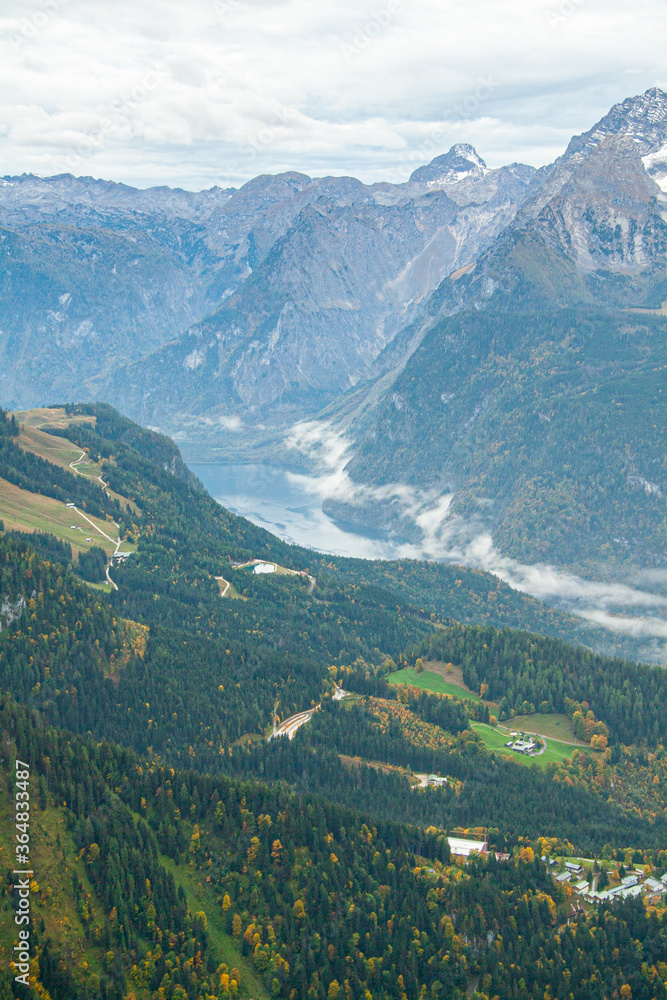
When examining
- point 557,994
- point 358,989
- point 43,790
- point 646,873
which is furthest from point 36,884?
point 646,873

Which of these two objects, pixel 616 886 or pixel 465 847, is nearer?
pixel 616 886

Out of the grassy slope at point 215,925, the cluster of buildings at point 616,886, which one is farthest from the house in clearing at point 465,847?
the grassy slope at point 215,925

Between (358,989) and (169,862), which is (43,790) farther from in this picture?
(358,989)

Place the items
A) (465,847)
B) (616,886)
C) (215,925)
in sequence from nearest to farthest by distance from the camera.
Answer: (215,925)
(616,886)
(465,847)

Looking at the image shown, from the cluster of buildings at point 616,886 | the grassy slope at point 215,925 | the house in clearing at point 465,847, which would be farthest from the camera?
the house in clearing at point 465,847

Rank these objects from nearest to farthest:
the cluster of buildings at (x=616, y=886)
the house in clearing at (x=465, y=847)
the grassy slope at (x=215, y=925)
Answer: the grassy slope at (x=215, y=925)
the cluster of buildings at (x=616, y=886)
the house in clearing at (x=465, y=847)

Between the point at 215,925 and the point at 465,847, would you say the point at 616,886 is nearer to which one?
the point at 465,847

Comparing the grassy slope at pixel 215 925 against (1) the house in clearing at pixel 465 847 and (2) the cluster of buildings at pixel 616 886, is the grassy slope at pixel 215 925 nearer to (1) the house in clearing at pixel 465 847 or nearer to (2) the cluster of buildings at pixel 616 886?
(1) the house in clearing at pixel 465 847

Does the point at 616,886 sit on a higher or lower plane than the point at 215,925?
lower

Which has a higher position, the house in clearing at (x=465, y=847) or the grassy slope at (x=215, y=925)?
the grassy slope at (x=215, y=925)

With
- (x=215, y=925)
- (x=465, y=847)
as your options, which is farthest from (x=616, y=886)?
(x=215, y=925)

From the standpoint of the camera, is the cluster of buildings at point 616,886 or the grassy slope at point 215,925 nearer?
the grassy slope at point 215,925
